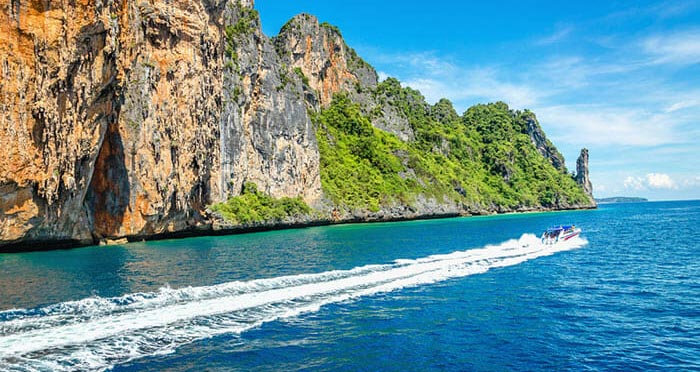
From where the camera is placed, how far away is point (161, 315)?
60.7 feet

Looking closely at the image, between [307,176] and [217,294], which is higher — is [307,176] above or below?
above

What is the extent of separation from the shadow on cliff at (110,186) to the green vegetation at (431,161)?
49353 millimetres

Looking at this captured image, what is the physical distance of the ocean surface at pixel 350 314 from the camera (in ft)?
47.4

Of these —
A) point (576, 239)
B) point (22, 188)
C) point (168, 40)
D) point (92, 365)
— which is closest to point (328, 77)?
point (168, 40)

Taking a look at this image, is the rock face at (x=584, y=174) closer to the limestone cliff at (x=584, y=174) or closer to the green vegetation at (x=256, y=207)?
the limestone cliff at (x=584, y=174)

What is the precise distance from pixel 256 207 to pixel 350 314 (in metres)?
55.4

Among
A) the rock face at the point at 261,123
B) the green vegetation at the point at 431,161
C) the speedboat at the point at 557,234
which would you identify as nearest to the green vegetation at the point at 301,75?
the green vegetation at the point at 431,161

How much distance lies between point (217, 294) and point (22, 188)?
951 inches

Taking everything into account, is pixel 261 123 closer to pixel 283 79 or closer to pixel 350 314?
pixel 283 79

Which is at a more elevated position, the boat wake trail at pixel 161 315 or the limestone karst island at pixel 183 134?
the limestone karst island at pixel 183 134

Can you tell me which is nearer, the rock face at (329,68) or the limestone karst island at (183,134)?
the limestone karst island at (183,134)

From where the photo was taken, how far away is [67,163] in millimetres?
39594

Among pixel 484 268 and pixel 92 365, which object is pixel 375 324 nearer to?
pixel 92 365

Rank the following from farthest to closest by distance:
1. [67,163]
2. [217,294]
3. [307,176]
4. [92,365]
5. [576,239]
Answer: [307,176]
[576,239]
[67,163]
[217,294]
[92,365]
